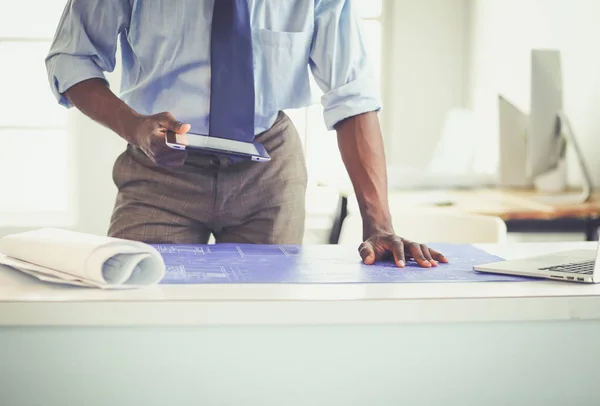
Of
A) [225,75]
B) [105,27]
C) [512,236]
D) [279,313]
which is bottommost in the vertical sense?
[512,236]

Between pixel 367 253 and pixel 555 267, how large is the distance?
1.04ft

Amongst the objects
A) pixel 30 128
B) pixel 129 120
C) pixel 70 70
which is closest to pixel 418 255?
pixel 129 120

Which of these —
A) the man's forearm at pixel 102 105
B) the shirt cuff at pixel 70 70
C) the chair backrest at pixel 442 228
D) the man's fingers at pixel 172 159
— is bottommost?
the chair backrest at pixel 442 228

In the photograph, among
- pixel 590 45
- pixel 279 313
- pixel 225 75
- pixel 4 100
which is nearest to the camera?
pixel 279 313

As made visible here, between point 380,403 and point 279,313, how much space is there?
0.19 metres

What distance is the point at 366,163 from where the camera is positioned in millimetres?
1664

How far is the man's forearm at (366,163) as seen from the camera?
5.28ft

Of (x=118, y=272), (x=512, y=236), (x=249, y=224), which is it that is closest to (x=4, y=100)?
(x=249, y=224)

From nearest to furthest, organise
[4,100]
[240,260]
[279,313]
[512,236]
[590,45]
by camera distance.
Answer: [279,313]
[240,260]
[512,236]
[4,100]
[590,45]

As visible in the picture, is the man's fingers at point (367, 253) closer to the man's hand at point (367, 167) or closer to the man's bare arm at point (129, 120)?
the man's hand at point (367, 167)

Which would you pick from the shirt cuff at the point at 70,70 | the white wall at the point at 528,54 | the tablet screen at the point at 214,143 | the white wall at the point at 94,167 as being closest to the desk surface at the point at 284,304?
the tablet screen at the point at 214,143

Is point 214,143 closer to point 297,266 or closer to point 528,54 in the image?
point 297,266

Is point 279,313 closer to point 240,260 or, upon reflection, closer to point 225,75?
point 240,260

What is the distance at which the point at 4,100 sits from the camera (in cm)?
310
